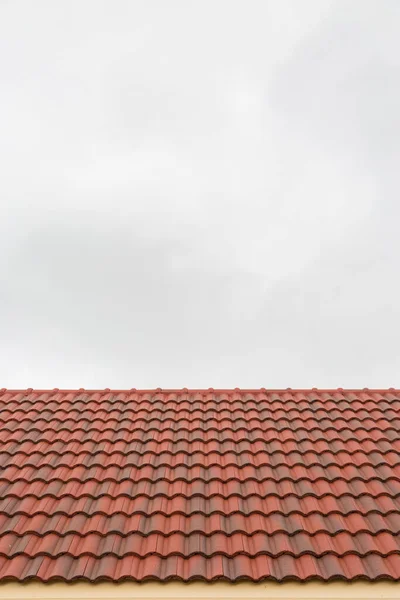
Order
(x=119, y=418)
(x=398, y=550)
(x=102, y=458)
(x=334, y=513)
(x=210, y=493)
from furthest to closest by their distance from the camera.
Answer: (x=119, y=418)
(x=102, y=458)
(x=210, y=493)
(x=334, y=513)
(x=398, y=550)

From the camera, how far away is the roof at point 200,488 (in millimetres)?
3564

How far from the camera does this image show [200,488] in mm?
4438

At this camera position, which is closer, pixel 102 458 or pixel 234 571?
pixel 234 571

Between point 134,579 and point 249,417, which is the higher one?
point 134,579

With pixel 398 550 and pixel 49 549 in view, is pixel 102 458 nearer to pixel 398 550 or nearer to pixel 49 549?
pixel 49 549

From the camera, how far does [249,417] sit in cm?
597

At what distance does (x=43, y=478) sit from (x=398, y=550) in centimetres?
338

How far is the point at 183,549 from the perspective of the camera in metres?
3.65

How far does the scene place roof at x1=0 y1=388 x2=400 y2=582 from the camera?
3564 mm

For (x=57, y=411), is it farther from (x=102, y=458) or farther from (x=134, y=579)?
(x=134, y=579)

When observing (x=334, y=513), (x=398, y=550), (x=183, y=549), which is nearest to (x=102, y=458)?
(x=183, y=549)

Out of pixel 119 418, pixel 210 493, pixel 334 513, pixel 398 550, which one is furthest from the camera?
pixel 119 418

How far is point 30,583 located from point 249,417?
3.27m
